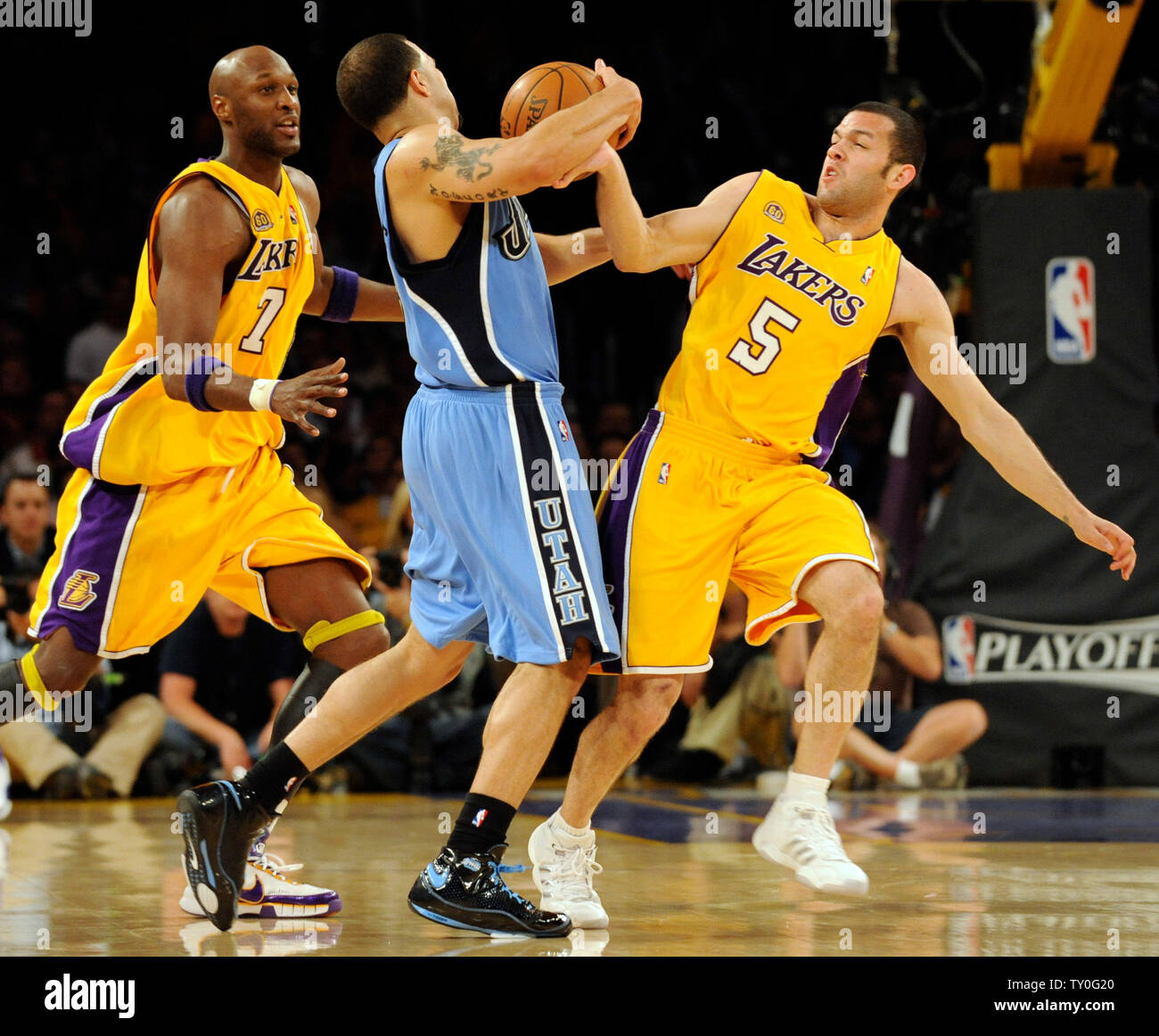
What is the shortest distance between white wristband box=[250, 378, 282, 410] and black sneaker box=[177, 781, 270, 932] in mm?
977

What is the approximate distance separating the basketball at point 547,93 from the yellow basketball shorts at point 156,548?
131 cm

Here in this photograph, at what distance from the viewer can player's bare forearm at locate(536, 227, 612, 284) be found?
4.43 m

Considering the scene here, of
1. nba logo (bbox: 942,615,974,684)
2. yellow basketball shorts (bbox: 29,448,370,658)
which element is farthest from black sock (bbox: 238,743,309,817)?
nba logo (bbox: 942,615,974,684)

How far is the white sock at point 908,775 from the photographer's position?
332 inches

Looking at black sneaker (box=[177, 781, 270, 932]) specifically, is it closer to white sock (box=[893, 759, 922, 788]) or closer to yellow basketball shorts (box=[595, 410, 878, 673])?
yellow basketball shorts (box=[595, 410, 878, 673])

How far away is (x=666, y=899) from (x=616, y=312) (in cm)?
872

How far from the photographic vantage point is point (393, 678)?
405 cm

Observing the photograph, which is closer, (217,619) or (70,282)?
(217,619)

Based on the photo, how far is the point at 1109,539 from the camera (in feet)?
14.6

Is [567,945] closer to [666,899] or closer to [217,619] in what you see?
[666,899]

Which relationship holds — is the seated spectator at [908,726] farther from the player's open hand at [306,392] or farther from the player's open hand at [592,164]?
the player's open hand at [306,392]

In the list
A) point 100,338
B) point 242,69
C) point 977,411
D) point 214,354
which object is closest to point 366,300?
point 214,354
